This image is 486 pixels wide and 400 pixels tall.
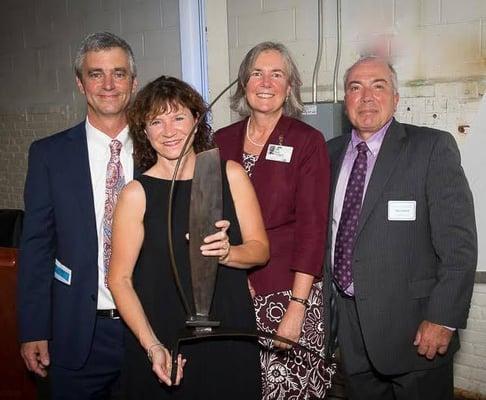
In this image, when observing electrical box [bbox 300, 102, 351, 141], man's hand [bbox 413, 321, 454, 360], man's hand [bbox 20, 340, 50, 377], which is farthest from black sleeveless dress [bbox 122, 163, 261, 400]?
electrical box [bbox 300, 102, 351, 141]

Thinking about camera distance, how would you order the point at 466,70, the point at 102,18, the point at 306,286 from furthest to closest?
the point at 102,18
the point at 466,70
the point at 306,286

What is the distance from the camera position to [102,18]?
399 cm

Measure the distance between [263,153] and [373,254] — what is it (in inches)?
20.9

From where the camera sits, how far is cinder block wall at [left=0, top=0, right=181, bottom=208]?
3723 millimetres

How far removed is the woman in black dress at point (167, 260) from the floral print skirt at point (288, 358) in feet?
0.91

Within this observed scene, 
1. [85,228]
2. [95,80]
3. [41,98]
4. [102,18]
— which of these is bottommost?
[85,228]

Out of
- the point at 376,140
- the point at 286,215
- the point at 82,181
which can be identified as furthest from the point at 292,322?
the point at 82,181

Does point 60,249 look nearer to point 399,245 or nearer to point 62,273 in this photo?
point 62,273

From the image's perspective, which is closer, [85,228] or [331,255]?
[85,228]

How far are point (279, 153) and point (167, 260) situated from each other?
1.88 ft

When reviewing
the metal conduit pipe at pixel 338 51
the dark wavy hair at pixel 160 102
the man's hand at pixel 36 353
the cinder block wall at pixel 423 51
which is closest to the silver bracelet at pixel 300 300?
the dark wavy hair at pixel 160 102

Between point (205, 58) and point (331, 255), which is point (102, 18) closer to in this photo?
point (205, 58)

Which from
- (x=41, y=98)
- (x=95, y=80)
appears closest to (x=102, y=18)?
(x=41, y=98)

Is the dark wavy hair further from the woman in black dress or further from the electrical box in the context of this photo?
the electrical box
